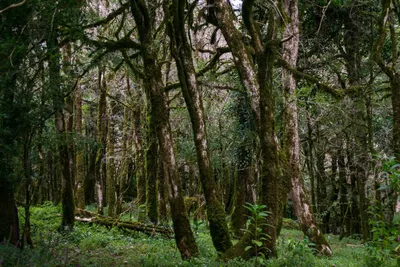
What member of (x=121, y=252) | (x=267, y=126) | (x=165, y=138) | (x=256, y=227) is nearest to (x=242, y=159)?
(x=121, y=252)

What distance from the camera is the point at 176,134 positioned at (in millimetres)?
24766

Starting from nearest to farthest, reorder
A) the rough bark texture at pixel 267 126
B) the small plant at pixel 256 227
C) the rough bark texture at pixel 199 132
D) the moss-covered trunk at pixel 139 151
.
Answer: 1. the small plant at pixel 256 227
2. the rough bark texture at pixel 267 126
3. the rough bark texture at pixel 199 132
4. the moss-covered trunk at pixel 139 151

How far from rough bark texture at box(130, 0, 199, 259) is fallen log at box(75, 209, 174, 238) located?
18.2 feet

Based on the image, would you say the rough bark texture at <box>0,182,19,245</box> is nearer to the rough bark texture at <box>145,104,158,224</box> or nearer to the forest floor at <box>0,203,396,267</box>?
the forest floor at <box>0,203,396,267</box>

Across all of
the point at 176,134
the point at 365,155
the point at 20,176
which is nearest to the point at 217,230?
the point at 20,176

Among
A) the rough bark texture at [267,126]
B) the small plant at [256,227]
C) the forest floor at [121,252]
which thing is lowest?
the forest floor at [121,252]

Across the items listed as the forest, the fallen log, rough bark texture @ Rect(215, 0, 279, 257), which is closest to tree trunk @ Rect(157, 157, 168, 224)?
the forest

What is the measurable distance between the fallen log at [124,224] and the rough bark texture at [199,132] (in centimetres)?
556

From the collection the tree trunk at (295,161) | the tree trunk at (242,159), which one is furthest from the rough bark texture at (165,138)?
the tree trunk at (242,159)

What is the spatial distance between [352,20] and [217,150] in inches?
400

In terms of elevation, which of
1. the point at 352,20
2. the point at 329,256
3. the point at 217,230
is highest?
the point at 352,20

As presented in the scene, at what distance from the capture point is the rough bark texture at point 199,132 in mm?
8453

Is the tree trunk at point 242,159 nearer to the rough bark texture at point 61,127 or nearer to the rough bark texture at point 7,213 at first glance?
the rough bark texture at point 61,127

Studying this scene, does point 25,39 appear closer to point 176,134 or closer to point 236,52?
point 236,52
